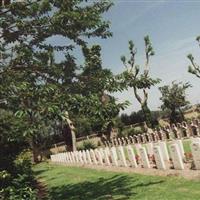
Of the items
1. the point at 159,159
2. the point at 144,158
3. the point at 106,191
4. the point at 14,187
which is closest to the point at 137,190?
the point at 106,191

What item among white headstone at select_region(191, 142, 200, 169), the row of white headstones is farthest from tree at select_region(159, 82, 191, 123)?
white headstone at select_region(191, 142, 200, 169)

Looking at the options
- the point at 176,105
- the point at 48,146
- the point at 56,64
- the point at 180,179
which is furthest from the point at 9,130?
the point at 48,146

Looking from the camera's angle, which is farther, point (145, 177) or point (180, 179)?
point (145, 177)

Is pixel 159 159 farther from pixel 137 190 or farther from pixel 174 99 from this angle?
pixel 174 99

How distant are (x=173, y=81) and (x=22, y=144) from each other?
163 feet

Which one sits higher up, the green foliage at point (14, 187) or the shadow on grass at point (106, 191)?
the green foliage at point (14, 187)

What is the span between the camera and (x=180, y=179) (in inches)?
560

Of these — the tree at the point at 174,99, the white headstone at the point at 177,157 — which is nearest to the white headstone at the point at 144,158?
the white headstone at the point at 177,157

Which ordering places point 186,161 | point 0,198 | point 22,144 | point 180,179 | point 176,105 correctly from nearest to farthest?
point 0,198
point 180,179
point 22,144
point 186,161
point 176,105

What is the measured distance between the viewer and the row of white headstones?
1644cm

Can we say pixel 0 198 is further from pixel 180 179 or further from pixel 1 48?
pixel 180 179

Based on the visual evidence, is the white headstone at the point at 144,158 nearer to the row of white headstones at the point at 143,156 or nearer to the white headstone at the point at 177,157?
the row of white headstones at the point at 143,156

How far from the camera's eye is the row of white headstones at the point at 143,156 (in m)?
16.4

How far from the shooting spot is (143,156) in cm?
1948
